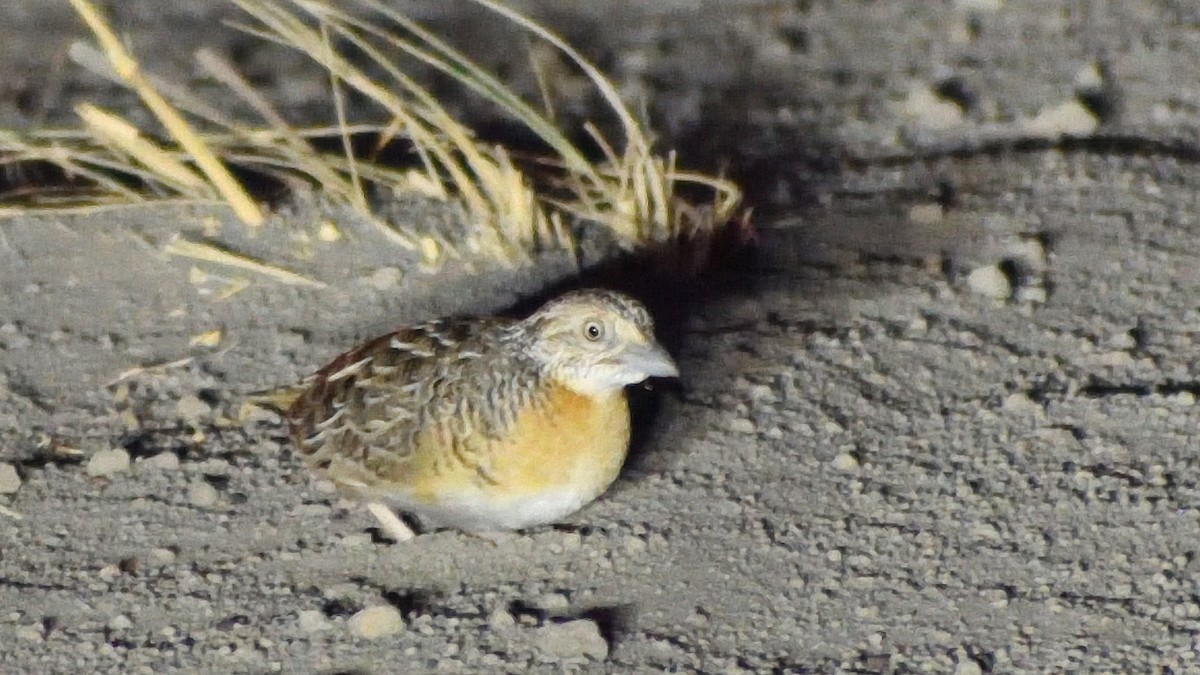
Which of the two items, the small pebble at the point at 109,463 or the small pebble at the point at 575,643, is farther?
the small pebble at the point at 109,463

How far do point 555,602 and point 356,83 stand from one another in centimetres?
188

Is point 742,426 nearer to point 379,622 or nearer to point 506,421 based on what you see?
point 506,421

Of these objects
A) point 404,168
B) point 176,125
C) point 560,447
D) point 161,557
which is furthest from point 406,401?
point 404,168

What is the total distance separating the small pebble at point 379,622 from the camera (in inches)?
172

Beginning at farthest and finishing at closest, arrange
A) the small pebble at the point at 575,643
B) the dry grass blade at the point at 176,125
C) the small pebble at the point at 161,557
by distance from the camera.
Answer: the dry grass blade at the point at 176,125, the small pebble at the point at 161,557, the small pebble at the point at 575,643

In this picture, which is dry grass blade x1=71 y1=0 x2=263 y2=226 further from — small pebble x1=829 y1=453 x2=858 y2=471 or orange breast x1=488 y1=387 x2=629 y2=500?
small pebble x1=829 y1=453 x2=858 y2=471

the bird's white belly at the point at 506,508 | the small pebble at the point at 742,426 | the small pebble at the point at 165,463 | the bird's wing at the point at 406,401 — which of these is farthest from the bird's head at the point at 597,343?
the small pebble at the point at 165,463

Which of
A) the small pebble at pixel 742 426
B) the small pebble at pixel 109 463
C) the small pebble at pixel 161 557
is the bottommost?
the small pebble at pixel 161 557

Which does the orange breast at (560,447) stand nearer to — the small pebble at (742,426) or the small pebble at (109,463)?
the small pebble at (742,426)

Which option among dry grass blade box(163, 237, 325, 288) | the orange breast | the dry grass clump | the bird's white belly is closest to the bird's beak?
the orange breast

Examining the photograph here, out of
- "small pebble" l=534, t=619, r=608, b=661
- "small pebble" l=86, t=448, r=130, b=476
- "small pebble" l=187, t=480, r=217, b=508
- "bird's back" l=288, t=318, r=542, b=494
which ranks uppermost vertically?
"bird's back" l=288, t=318, r=542, b=494

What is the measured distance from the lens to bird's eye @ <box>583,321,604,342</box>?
14.4ft

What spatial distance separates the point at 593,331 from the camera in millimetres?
4402

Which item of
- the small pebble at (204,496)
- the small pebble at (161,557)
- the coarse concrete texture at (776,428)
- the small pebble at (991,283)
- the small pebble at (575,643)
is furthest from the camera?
the small pebble at (991,283)
